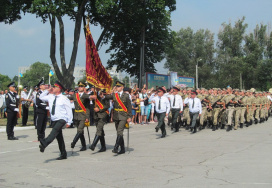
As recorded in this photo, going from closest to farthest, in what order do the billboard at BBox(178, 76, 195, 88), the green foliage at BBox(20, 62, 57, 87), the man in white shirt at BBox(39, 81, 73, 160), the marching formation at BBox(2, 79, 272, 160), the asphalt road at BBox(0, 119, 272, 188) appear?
the asphalt road at BBox(0, 119, 272, 188) < the man in white shirt at BBox(39, 81, 73, 160) < the marching formation at BBox(2, 79, 272, 160) < the billboard at BBox(178, 76, 195, 88) < the green foliage at BBox(20, 62, 57, 87)

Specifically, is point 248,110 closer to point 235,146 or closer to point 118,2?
point 235,146

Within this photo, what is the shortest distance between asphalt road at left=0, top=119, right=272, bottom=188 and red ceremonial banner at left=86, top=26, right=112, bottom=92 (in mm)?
1935

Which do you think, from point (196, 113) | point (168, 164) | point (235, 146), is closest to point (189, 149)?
point (235, 146)

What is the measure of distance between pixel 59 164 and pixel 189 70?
75.6m

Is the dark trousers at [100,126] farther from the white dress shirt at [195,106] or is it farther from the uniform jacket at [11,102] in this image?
the white dress shirt at [195,106]

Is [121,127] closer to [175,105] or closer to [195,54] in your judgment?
[175,105]

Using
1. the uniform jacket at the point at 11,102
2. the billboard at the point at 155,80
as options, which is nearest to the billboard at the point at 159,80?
the billboard at the point at 155,80

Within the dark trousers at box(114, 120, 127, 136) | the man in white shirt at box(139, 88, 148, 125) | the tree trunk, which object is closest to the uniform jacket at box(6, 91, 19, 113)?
the dark trousers at box(114, 120, 127, 136)

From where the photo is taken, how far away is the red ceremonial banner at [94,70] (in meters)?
10.4

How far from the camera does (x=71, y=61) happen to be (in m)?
27.4

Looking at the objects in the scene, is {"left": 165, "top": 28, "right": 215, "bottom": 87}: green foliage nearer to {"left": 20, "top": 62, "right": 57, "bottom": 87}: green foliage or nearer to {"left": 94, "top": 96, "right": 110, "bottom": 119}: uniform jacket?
{"left": 20, "top": 62, "right": 57, "bottom": 87}: green foliage

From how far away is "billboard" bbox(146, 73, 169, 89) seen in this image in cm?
2934

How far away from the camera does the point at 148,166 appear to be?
846 cm

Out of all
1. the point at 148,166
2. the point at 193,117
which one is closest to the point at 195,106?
the point at 193,117
